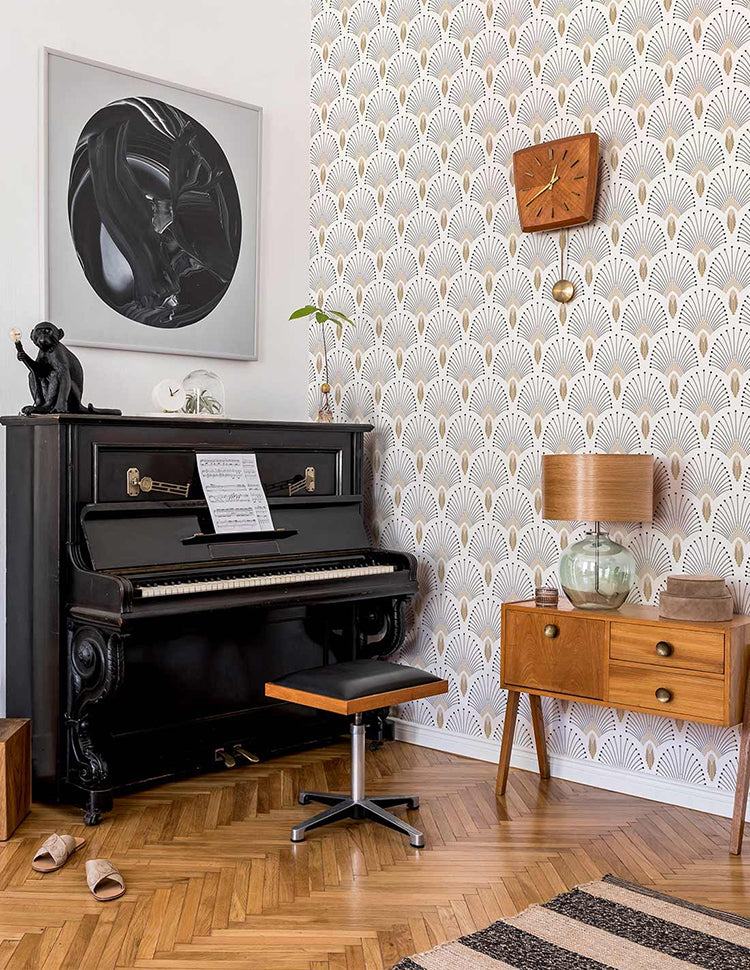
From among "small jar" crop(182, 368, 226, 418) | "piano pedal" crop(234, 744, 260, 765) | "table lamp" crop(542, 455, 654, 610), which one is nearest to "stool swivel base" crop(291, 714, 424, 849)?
"piano pedal" crop(234, 744, 260, 765)

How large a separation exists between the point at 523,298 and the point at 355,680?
1763 mm

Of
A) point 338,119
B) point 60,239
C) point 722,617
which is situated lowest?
point 722,617

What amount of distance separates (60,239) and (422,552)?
1.98m

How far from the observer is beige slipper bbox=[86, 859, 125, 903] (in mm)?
2820

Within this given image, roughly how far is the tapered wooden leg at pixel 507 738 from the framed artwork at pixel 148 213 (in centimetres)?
196

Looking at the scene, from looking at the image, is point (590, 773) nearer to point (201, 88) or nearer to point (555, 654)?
point (555, 654)

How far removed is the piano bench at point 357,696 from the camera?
317 cm

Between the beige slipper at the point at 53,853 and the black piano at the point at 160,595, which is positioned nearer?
the beige slipper at the point at 53,853

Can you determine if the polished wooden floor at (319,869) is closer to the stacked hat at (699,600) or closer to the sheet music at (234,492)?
the stacked hat at (699,600)

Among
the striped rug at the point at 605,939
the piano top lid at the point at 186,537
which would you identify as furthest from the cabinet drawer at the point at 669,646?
the piano top lid at the point at 186,537

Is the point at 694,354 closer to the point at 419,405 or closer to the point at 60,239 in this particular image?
the point at 419,405

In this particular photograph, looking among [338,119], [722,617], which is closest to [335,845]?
[722,617]

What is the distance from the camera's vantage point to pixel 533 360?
4.09 meters

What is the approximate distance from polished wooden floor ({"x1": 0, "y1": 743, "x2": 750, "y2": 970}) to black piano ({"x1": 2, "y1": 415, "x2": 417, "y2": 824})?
0.69ft
